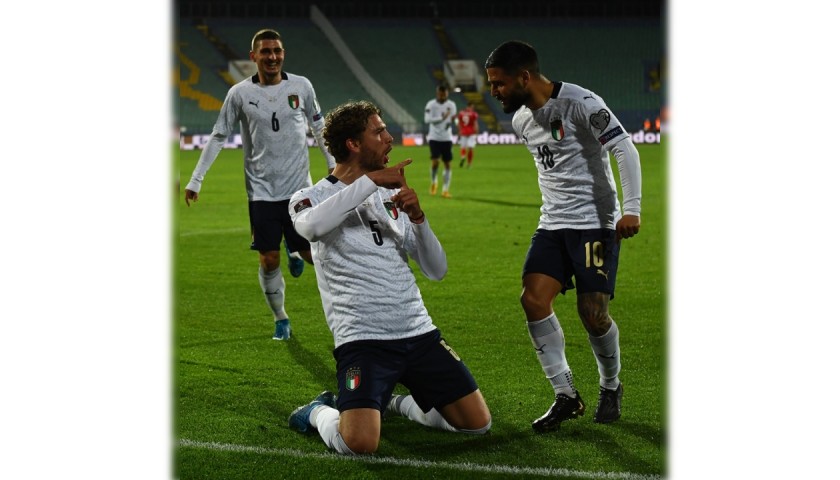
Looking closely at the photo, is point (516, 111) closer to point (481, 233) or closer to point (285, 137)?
point (285, 137)

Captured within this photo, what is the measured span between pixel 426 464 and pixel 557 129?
60.3 inches

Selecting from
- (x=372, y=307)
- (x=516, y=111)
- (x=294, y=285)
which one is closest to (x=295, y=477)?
(x=372, y=307)

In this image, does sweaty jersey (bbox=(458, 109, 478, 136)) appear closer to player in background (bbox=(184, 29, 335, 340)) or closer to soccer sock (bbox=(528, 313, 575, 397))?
player in background (bbox=(184, 29, 335, 340))

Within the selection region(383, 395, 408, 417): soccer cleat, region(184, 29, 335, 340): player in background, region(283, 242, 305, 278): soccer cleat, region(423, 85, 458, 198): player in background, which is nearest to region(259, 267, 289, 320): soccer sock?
region(184, 29, 335, 340): player in background

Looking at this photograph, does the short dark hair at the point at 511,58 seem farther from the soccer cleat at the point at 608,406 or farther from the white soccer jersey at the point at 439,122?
the white soccer jersey at the point at 439,122

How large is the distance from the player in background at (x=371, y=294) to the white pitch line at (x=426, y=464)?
0.30 feet

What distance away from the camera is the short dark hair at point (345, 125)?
13.2ft

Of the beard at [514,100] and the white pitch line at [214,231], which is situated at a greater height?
the beard at [514,100]

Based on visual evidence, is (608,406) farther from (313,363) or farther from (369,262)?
(313,363)

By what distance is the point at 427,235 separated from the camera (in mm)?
4070

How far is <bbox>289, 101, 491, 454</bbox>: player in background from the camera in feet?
13.1

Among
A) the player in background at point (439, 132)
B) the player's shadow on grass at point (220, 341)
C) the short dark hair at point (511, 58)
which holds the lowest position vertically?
the player's shadow on grass at point (220, 341)

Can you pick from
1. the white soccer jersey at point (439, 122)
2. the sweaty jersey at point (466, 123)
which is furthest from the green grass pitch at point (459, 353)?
the sweaty jersey at point (466, 123)

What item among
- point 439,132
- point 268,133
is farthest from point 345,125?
point 439,132
